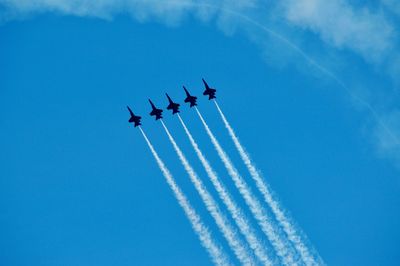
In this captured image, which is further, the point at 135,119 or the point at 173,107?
the point at 135,119

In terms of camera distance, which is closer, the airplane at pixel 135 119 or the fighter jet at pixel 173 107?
the fighter jet at pixel 173 107

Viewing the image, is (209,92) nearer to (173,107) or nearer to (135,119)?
(173,107)

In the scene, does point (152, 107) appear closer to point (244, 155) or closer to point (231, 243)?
point (244, 155)

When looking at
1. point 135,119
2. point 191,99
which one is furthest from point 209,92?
point 135,119

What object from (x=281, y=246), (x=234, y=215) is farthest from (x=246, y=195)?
(x=281, y=246)

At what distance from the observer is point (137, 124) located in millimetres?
74562

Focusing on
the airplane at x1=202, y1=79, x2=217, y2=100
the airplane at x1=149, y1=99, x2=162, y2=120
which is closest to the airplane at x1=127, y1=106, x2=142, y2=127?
the airplane at x1=149, y1=99, x2=162, y2=120

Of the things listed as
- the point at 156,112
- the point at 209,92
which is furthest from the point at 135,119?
the point at 209,92

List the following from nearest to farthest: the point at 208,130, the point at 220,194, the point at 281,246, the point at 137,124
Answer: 1. the point at 281,246
2. the point at 220,194
3. the point at 208,130
4. the point at 137,124

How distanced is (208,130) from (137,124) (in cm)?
1055

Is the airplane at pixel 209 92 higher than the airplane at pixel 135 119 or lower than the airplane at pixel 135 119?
lower

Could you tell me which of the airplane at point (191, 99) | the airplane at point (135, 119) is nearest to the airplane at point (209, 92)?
the airplane at point (191, 99)

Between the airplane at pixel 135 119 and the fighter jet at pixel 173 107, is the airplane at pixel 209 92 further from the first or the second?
the airplane at pixel 135 119

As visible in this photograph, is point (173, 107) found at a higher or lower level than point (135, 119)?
lower
